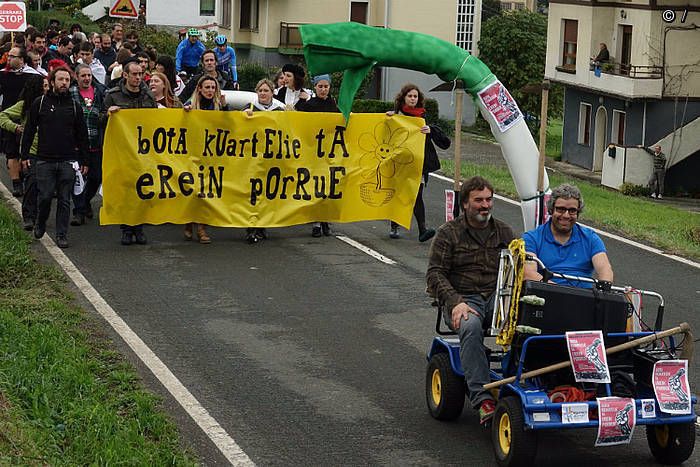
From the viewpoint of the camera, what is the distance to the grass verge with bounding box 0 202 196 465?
8039 millimetres

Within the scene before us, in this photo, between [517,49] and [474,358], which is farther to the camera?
[517,49]

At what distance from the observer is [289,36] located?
5694 centimetres

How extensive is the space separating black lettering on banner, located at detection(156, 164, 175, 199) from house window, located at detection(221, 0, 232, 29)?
1763 inches

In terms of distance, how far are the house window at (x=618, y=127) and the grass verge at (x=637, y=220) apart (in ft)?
53.0

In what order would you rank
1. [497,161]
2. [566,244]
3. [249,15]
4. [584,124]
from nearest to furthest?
1. [566,244]
2. [497,161]
3. [584,124]
4. [249,15]

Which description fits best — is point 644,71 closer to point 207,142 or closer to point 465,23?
point 465,23

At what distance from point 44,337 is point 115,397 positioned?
139cm

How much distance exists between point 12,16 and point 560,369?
67.3 ft

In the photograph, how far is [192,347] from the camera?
37.0ft

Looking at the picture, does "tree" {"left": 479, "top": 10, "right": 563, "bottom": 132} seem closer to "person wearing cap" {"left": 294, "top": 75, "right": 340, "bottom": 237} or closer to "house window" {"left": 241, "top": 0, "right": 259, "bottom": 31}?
"house window" {"left": 241, "top": 0, "right": 259, "bottom": 31}

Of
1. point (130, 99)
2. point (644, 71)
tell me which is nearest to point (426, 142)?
point (130, 99)

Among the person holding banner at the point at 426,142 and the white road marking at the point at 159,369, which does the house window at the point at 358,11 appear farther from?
the white road marking at the point at 159,369

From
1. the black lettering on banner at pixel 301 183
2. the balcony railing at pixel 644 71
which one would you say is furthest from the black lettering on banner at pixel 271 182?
the balcony railing at pixel 644 71

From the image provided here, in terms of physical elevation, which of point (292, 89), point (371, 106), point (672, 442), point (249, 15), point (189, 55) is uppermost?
point (249, 15)
